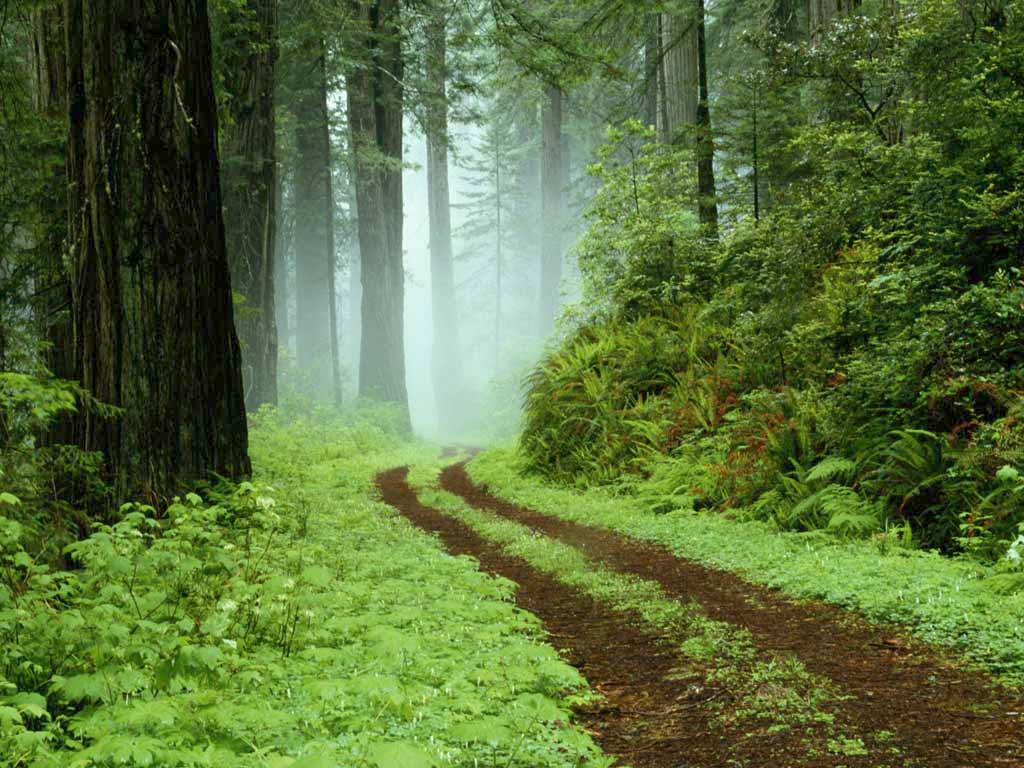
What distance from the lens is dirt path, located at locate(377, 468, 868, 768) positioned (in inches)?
114

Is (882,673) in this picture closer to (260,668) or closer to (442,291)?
(260,668)

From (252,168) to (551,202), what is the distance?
17200 millimetres

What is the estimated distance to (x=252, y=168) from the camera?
13.5 metres

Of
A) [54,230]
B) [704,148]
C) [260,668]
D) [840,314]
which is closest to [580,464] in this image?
[840,314]

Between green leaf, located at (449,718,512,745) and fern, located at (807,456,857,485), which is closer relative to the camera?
green leaf, located at (449,718,512,745)

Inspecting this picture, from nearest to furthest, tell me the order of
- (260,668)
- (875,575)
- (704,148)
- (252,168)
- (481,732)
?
1. (481,732)
2. (260,668)
3. (875,575)
4. (704,148)
5. (252,168)

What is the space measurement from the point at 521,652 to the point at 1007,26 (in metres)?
8.08

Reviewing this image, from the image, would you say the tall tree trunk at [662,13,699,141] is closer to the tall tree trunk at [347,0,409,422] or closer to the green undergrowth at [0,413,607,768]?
the tall tree trunk at [347,0,409,422]

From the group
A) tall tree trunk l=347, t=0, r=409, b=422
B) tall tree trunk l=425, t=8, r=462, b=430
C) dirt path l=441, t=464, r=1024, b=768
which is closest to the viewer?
dirt path l=441, t=464, r=1024, b=768

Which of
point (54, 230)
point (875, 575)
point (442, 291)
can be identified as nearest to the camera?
point (875, 575)

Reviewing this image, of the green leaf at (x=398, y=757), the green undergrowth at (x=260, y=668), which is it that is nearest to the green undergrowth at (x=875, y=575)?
the green undergrowth at (x=260, y=668)

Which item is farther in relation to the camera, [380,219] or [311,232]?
[311,232]

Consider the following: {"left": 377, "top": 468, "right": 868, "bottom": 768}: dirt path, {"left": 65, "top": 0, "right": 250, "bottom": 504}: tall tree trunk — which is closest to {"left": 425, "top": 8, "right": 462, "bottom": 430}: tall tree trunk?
{"left": 65, "top": 0, "right": 250, "bottom": 504}: tall tree trunk

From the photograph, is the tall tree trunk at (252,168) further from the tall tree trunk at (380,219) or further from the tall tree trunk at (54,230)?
the tall tree trunk at (380,219)
